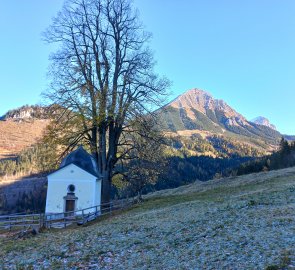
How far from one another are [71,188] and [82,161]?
2911mm

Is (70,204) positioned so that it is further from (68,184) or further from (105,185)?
(105,185)

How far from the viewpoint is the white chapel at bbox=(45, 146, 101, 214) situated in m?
30.9

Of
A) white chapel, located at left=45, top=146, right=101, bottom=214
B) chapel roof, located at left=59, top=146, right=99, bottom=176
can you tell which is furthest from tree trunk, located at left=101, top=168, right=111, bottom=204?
chapel roof, located at left=59, top=146, right=99, bottom=176

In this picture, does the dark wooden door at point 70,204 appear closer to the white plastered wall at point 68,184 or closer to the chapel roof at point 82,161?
the white plastered wall at point 68,184

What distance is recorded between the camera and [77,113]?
26922 millimetres

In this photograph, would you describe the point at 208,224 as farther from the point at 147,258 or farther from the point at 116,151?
the point at 116,151

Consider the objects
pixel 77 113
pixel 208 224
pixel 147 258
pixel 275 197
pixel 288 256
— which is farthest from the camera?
pixel 77 113

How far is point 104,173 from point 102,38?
495 inches

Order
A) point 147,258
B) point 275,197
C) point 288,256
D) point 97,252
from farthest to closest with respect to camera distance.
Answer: point 275,197, point 97,252, point 147,258, point 288,256

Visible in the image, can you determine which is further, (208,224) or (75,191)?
(75,191)

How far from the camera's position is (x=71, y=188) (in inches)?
1233

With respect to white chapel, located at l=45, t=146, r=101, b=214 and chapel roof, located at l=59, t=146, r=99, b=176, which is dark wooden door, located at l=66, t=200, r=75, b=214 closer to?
white chapel, located at l=45, t=146, r=101, b=214

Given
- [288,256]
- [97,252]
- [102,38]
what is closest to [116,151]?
[102,38]

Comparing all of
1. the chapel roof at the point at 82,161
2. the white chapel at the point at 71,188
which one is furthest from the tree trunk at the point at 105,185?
the chapel roof at the point at 82,161
